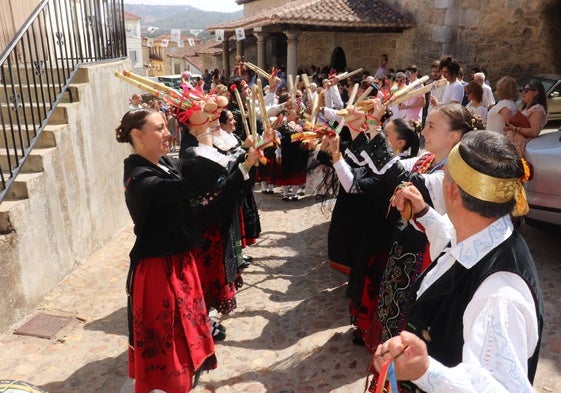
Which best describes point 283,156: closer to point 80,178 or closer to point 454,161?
point 80,178

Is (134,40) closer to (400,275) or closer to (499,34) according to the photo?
(499,34)

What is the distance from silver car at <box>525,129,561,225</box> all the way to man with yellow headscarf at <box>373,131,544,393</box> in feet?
12.3

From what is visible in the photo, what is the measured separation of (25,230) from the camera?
13.9 ft

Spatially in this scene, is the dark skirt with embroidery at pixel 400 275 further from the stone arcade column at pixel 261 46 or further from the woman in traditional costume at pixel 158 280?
the stone arcade column at pixel 261 46

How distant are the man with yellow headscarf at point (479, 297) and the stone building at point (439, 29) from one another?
15.6 meters

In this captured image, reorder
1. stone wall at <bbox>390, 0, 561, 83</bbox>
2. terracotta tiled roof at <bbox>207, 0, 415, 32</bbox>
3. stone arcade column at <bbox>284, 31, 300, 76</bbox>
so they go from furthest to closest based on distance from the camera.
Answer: stone arcade column at <bbox>284, 31, 300, 76</bbox> < terracotta tiled roof at <bbox>207, 0, 415, 32</bbox> < stone wall at <bbox>390, 0, 561, 83</bbox>

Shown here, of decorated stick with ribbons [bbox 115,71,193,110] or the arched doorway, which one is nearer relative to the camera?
decorated stick with ribbons [bbox 115,71,193,110]

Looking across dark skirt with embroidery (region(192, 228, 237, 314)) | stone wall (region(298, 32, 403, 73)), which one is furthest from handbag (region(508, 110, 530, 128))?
stone wall (region(298, 32, 403, 73))

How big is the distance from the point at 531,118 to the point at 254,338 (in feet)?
14.4

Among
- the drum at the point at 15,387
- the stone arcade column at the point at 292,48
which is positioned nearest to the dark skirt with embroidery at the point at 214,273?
the drum at the point at 15,387

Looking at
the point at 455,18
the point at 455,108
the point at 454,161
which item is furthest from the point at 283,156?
the point at 455,18

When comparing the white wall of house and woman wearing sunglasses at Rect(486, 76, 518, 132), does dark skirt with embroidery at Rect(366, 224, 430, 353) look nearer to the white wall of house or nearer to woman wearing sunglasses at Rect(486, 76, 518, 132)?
woman wearing sunglasses at Rect(486, 76, 518, 132)

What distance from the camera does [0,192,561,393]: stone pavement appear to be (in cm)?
344

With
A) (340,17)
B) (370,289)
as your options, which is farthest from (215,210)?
(340,17)
